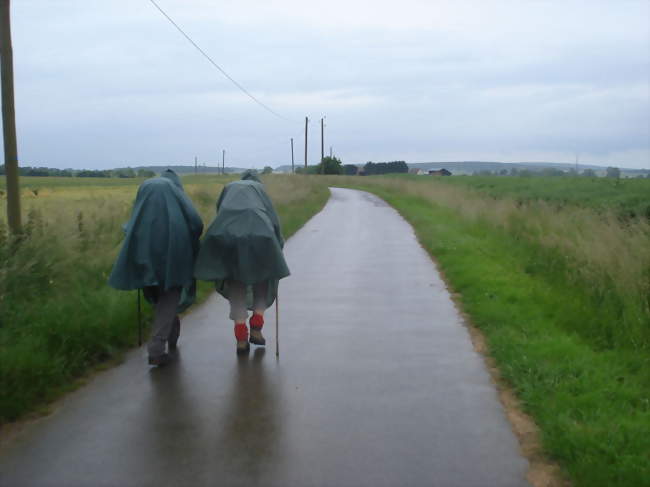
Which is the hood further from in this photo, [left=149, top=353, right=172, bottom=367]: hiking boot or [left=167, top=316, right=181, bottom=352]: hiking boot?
[left=149, top=353, right=172, bottom=367]: hiking boot

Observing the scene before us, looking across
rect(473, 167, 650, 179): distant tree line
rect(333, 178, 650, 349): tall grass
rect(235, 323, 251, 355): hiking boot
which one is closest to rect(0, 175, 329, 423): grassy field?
rect(235, 323, 251, 355): hiking boot

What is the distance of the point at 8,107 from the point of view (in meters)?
8.13

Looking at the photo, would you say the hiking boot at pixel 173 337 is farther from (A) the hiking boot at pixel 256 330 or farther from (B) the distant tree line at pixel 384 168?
(B) the distant tree line at pixel 384 168

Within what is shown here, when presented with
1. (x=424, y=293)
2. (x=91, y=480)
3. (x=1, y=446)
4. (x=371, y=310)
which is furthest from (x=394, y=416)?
(x=424, y=293)

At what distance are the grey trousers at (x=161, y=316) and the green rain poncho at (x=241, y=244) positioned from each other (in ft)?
1.06

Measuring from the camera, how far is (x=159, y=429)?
195 inches

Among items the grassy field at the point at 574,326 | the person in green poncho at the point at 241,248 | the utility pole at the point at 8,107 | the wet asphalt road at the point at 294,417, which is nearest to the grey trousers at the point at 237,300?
the person in green poncho at the point at 241,248

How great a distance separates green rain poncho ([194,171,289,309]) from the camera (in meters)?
6.69

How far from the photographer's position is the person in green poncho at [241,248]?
22.0 feet

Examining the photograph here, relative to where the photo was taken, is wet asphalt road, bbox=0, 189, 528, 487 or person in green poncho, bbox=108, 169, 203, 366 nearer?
wet asphalt road, bbox=0, 189, 528, 487

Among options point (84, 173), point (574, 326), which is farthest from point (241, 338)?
point (84, 173)

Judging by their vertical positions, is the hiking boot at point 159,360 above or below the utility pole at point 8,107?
below

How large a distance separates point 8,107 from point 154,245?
119 inches

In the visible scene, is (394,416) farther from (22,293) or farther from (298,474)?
(22,293)
